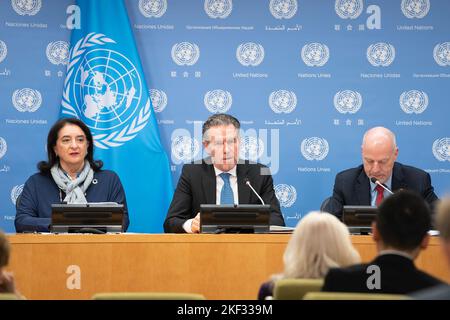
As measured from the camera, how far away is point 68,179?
19.3ft

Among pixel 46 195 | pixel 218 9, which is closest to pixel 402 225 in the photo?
pixel 46 195

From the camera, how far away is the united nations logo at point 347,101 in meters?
7.02

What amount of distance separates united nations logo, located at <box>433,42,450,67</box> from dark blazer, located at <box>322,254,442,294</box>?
4.43 metres

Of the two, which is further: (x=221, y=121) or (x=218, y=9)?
(x=218, y=9)

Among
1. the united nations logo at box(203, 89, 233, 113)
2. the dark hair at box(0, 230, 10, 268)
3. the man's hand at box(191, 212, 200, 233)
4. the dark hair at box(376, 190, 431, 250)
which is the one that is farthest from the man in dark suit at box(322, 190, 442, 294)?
the united nations logo at box(203, 89, 233, 113)

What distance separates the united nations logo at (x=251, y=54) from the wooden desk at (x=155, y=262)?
2724 millimetres

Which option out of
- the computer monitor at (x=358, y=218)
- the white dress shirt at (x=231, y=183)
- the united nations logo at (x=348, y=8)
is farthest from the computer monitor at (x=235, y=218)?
the united nations logo at (x=348, y=8)

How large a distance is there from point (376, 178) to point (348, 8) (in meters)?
1.89

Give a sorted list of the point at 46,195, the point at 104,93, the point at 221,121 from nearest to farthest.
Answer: the point at 46,195 → the point at 221,121 → the point at 104,93

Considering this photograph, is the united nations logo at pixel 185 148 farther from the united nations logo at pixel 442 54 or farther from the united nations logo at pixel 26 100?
the united nations logo at pixel 442 54

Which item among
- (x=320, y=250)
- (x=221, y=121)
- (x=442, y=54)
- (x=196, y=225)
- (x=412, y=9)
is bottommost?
(x=196, y=225)

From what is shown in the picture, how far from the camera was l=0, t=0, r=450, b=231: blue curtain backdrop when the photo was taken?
6.95 m

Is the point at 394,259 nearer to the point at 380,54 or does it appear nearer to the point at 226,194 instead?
the point at 226,194
